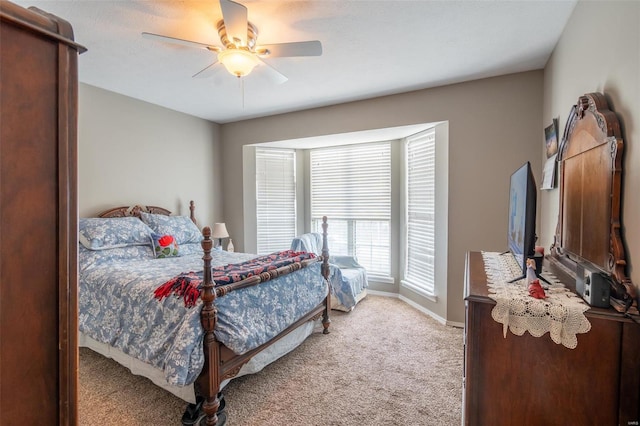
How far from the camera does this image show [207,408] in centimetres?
170

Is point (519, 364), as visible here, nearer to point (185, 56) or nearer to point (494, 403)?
point (494, 403)

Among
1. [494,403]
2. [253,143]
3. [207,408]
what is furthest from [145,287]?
[253,143]

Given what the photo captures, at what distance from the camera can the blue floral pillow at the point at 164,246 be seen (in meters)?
3.07

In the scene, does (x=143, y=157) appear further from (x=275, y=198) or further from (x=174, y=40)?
(x=174, y=40)

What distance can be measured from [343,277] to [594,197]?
243 centimetres

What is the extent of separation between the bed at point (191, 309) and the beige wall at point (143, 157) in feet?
1.67

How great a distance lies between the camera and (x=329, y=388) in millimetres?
2090

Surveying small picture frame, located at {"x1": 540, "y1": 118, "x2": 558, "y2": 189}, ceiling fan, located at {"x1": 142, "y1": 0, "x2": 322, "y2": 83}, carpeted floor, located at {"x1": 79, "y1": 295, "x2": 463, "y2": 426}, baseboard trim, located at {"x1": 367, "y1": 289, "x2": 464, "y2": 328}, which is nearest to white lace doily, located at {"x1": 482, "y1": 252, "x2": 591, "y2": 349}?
carpeted floor, located at {"x1": 79, "y1": 295, "x2": 463, "y2": 426}

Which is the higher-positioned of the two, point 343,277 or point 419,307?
point 343,277

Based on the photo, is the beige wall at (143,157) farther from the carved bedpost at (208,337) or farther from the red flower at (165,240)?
the carved bedpost at (208,337)

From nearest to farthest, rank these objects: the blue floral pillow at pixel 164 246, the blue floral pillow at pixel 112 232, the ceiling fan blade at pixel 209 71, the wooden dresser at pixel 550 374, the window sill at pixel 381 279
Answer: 1. the wooden dresser at pixel 550 374
2. the ceiling fan blade at pixel 209 71
3. the blue floral pillow at pixel 112 232
4. the blue floral pillow at pixel 164 246
5. the window sill at pixel 381 279

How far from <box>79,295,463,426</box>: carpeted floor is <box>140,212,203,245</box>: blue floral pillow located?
1318 millimetres

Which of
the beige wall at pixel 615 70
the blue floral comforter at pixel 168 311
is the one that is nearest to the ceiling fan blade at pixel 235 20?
the blue floral comforter at pixel 168 311

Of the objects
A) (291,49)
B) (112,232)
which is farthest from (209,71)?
(112,232)
